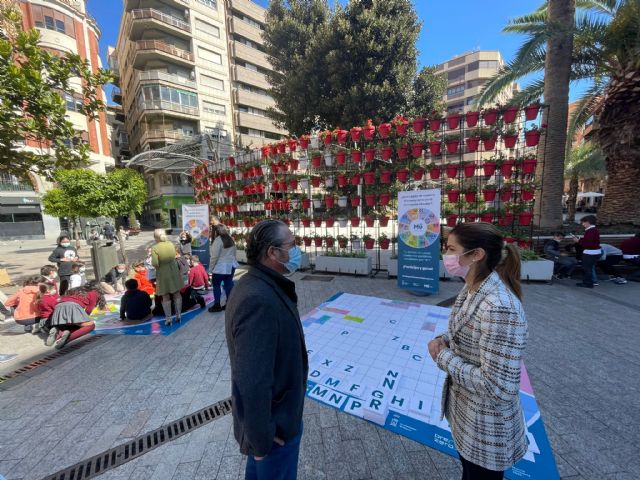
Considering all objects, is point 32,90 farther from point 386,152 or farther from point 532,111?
point 532,111

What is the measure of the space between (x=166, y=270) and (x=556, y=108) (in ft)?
36.9

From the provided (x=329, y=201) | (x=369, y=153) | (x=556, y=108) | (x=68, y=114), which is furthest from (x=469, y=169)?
(x=68, y=114)

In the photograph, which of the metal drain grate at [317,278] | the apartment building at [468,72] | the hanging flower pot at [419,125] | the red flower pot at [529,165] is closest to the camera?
the red flower pot at [529,165]

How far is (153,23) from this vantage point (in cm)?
2584

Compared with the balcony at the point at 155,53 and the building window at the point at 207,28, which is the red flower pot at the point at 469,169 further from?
the building window at the point at 207,28

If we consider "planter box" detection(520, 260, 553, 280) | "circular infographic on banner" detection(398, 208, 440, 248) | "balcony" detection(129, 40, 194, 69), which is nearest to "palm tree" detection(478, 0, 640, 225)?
"planter box" detection(520, 260, 553, 280)

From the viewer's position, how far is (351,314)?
546 centimetres

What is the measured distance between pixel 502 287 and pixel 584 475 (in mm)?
2126

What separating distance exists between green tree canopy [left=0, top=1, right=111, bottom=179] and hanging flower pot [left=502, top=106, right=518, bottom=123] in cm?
874

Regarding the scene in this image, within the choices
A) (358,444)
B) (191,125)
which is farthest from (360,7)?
(191,125)

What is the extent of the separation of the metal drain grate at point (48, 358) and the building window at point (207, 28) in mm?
34811

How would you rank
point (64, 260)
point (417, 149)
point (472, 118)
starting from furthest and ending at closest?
point (417, 149)
point (64, 260)
point (472, 118)

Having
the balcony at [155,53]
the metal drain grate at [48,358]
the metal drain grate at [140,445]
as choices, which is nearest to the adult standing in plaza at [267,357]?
the metal drain grate at [140,445]

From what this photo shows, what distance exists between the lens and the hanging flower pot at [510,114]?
6.24m
